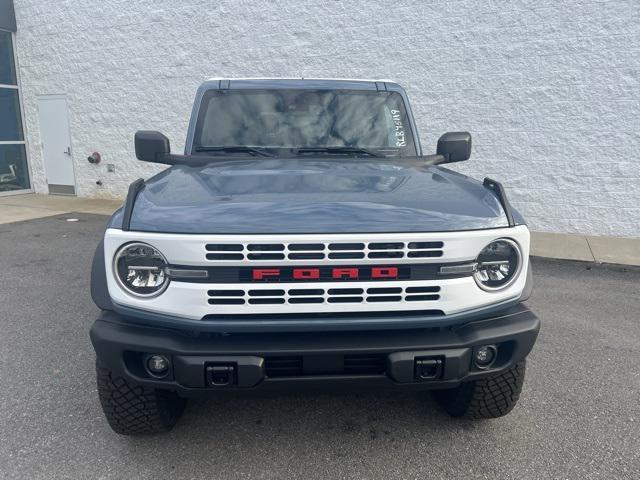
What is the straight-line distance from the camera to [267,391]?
2104 millimetres

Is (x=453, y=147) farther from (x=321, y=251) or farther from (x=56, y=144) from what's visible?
(x=56, y=144)

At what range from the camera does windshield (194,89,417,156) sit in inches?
132

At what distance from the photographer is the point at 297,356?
204cm

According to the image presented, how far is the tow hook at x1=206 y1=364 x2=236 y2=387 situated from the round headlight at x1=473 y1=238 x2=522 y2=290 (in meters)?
1.13

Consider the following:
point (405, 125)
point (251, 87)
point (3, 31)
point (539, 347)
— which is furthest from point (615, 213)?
point (3, 31)

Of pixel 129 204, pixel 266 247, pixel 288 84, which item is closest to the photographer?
pixel 266 247

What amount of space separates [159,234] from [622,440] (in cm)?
266

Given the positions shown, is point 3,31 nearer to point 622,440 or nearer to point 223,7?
point 223,7

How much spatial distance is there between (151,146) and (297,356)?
1.97 meters

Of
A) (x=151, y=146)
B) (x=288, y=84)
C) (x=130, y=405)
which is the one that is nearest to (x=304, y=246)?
(x=130, y=405)

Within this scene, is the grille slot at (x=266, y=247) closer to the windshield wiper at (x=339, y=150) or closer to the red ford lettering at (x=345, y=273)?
the red ford lettering at (x=345, y=273)

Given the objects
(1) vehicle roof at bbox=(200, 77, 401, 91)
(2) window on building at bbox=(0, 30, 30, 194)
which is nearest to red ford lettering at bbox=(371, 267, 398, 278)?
(1) vehicle roof at bbox=(200, 77, 401, 91)

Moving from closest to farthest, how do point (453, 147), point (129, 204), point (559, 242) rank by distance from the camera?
1. point (129, 204)
2. point (453, 147)
3. point (559, 242)

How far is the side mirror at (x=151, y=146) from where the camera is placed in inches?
129
